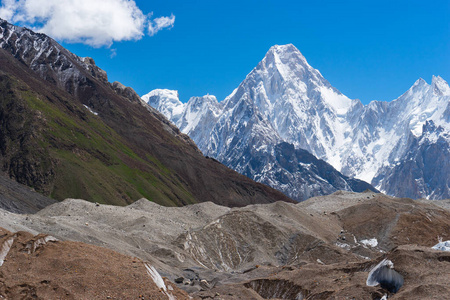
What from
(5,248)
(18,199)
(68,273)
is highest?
(18,199)

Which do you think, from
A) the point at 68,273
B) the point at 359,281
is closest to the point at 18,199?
the point at 68,273

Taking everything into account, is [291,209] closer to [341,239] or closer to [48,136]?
[341,239]

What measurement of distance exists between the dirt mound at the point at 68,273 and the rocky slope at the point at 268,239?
9.89 meters

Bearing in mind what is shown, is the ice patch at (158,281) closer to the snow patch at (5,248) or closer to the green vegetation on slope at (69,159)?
the snow patch at (5,248)

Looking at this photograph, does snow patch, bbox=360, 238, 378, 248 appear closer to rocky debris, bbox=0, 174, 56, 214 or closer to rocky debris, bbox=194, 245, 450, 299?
rocky debris, bbox=194, 245, 450, 299

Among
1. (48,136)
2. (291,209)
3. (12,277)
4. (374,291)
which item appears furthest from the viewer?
(48,136)

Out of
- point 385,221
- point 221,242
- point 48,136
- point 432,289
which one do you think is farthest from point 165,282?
point 48,136

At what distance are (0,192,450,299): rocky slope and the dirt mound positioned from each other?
989 cm

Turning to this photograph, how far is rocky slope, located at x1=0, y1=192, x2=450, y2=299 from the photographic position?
123 feet

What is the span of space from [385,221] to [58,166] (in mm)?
104214

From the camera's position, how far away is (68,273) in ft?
88.6

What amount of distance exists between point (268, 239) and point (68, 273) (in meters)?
48.5

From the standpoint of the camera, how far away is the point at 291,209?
289 ft

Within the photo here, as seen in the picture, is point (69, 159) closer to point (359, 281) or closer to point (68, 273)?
point (68, 273)
